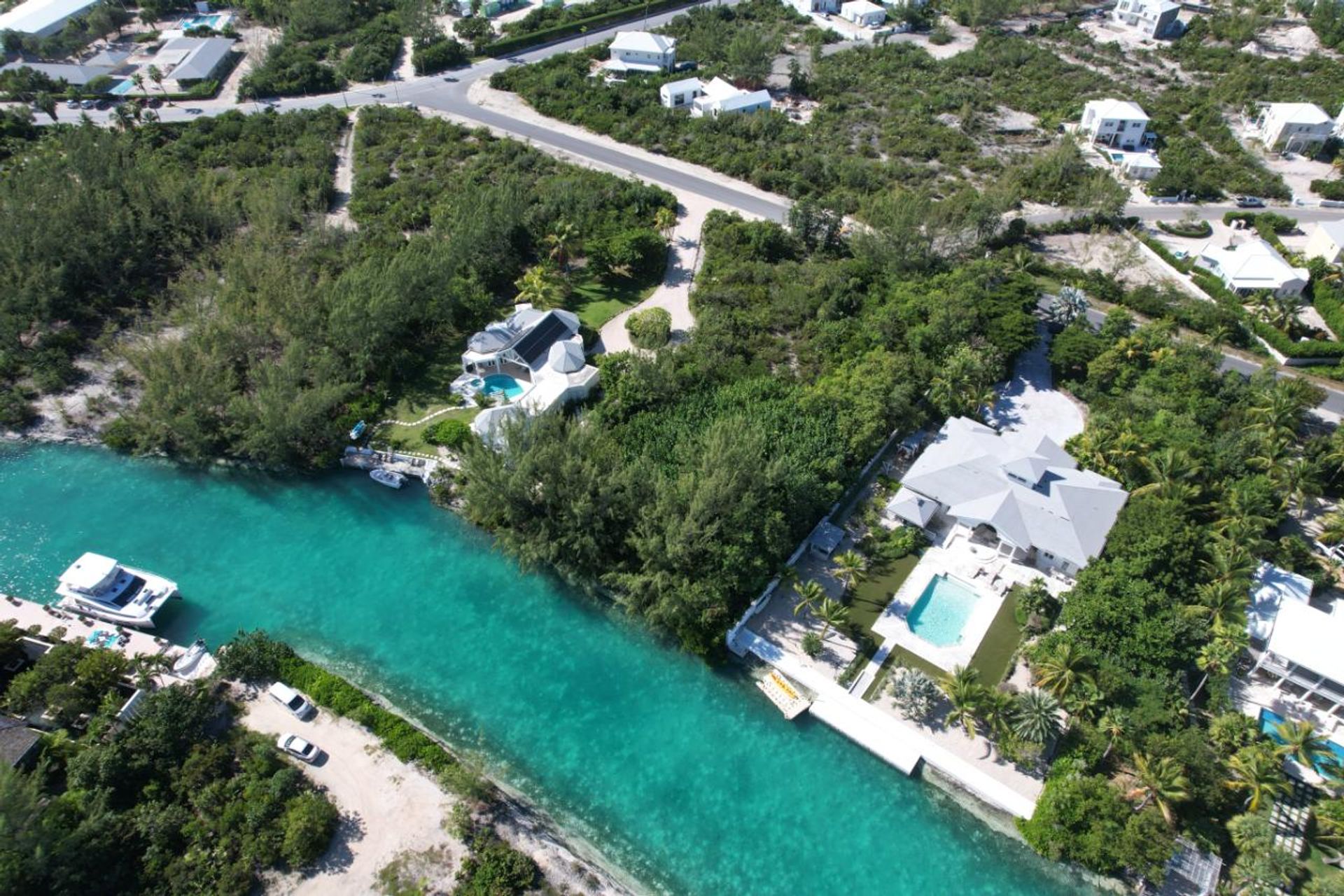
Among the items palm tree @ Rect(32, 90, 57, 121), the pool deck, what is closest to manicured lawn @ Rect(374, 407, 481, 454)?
the pool deck

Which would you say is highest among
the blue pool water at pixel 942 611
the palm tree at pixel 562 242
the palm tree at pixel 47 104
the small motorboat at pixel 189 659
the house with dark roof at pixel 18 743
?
the palm tree at pixel 47 104

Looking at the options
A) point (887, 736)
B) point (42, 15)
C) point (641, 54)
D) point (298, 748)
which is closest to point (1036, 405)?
point (887, 736)

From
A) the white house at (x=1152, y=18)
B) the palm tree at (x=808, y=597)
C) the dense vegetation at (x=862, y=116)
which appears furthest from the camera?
the white house at (x=1152, y=18)

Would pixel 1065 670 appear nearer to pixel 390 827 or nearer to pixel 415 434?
pixel 390 827

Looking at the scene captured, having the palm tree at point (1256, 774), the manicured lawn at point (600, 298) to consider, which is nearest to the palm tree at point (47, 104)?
the manicured lawn at point (600, 298)

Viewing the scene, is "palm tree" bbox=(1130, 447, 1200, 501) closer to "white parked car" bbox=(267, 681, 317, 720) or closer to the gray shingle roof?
the gray shingle roof

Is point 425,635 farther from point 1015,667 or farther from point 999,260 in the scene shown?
point 999,260

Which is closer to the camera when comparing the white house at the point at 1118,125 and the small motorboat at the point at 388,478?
the small motorboat at the point at 388,478

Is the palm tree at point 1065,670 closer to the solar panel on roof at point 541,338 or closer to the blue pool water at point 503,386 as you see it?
the blue pool water at point 503,386
